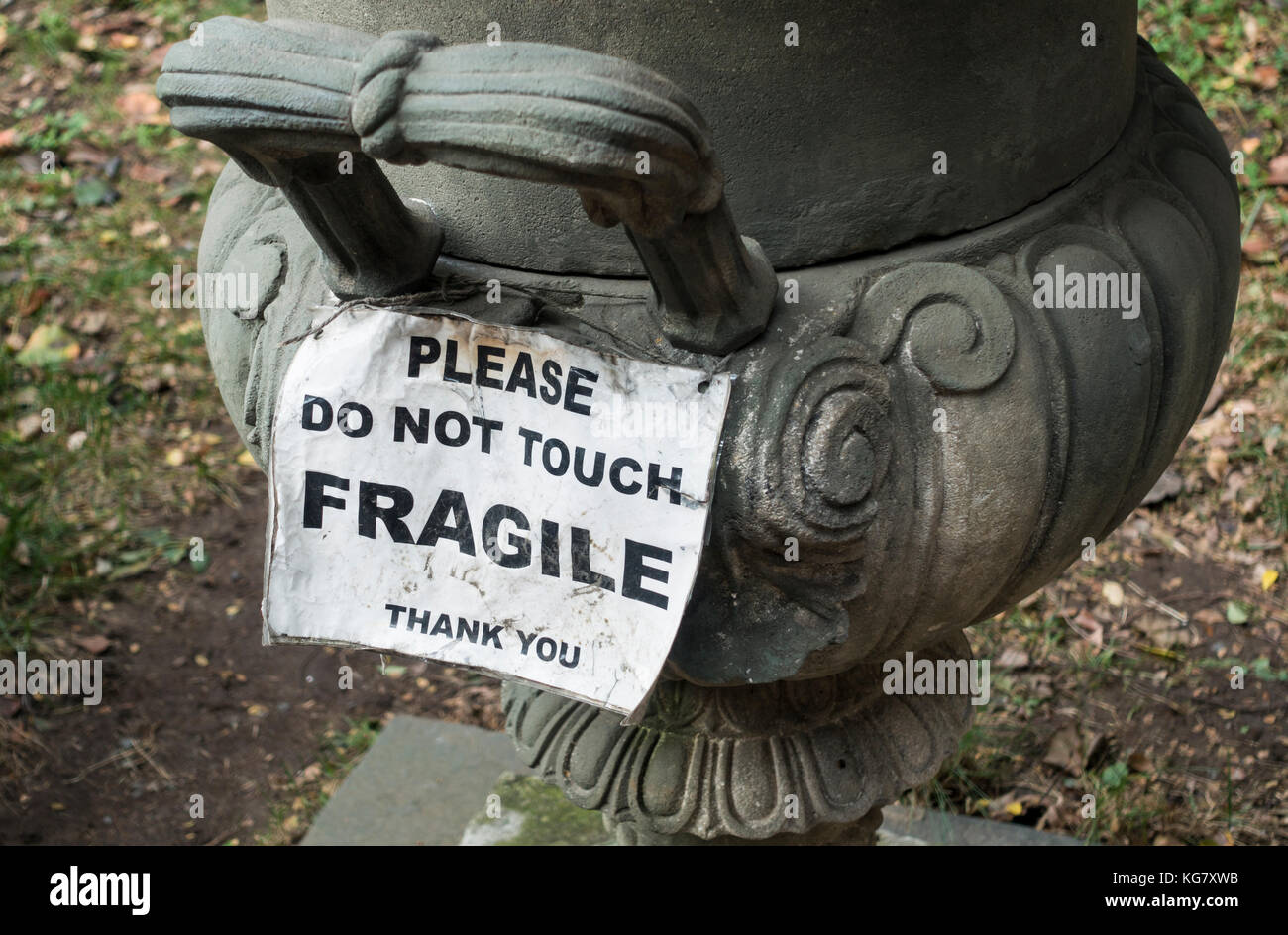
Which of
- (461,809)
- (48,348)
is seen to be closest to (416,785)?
(461,809)

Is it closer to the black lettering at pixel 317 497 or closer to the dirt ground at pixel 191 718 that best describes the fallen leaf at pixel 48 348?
the dirt ground at pixel 191 718

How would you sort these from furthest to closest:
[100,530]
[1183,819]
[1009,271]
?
[100,530] → [1183,819] → [1009,271]

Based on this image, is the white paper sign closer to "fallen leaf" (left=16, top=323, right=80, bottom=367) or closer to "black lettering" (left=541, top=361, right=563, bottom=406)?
"black lettering" (left=541, top=361, right=563, bottom=406)

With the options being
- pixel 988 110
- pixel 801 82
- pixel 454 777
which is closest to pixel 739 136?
pixel 801 82

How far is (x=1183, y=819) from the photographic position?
1.96 meters

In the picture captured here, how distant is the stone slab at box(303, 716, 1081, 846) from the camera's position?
190cm

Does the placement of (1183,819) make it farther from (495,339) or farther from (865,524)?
(495,339)

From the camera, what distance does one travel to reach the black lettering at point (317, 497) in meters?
1.07

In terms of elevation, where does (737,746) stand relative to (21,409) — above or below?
below

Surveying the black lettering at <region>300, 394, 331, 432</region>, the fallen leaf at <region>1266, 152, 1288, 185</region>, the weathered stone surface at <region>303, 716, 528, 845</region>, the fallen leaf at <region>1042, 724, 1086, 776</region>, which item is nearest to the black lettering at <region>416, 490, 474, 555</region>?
the black lettering at <region>300, 394, 331, 432</region>

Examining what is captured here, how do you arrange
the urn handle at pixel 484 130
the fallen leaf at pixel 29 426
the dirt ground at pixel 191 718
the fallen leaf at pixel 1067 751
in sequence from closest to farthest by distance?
the urn handle at pixel 484 130 < the fallen leaf at pixel 1067 751 < the dirt ground at pixel 191 718 < the fallen leaf at pixel 29 426

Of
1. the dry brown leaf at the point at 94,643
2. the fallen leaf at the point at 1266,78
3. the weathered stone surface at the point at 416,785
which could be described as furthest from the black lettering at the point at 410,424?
the fallen leaf at the point at 1266,78

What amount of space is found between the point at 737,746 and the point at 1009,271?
1.96 feet

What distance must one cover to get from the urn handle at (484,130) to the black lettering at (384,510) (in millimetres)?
207
